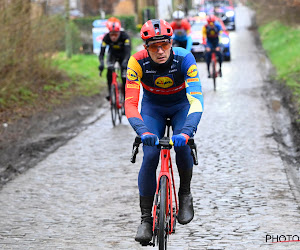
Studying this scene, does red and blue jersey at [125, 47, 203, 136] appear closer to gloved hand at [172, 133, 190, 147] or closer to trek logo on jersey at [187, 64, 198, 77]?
trek logo on jersey at [187, 64, 198, 77]

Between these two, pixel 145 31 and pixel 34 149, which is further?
pixel 34 149

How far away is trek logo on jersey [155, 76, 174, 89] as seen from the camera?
226 inches

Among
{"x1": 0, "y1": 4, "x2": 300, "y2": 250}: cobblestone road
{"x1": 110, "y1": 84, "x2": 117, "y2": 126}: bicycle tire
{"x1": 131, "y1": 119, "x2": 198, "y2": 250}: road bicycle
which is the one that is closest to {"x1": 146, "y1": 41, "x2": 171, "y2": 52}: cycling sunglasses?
{"x1": 131, "y1": 119, "x2": 198, "y2": 250}: road bicycle

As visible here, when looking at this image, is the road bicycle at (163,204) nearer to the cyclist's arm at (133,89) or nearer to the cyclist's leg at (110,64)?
the cyclist's arm at (133,89)

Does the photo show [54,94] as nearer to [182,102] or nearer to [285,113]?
[285,113]

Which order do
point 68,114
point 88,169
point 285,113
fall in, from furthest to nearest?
point 68,114
point 285,113
point 88,169

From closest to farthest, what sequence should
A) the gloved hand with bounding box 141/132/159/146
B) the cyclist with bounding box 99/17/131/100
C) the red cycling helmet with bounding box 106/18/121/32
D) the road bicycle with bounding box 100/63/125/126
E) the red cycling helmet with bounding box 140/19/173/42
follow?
1. the gloved hand with bounding box 141/132/159/146
2. the red cycling helmet with bounding box 140/19/173/42
3. the red cycling helmet with bounding box 106/18/121/32
4. the cyclist with bounding box 99/17/131/100
5. the road bicycle with bounding box 100/63/125/126

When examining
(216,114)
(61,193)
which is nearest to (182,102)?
(61,193)

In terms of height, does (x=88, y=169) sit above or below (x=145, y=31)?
below

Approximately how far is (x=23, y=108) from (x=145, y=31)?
966 centimetres

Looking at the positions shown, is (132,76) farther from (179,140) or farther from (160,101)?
(179,140)

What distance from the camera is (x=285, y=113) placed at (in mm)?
13758

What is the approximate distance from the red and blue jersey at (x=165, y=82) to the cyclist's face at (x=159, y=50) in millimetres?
87

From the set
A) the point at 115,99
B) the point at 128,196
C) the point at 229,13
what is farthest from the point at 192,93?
the point at 229,13
